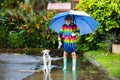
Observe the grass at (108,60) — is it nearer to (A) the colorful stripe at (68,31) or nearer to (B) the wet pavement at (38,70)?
(B) the wet pavement at (38,70)

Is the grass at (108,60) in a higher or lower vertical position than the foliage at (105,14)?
lower

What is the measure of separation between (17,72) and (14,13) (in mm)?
8564

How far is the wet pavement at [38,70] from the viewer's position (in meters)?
11.7

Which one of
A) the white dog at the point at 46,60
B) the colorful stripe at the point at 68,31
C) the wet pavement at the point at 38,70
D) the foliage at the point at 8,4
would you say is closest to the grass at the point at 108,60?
the wet pavement at the point at 38,70

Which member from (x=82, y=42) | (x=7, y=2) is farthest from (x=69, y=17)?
(x=7, y=2)

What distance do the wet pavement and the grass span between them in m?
0.29

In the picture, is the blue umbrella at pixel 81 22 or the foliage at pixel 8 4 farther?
the foliage at pixel 8 4

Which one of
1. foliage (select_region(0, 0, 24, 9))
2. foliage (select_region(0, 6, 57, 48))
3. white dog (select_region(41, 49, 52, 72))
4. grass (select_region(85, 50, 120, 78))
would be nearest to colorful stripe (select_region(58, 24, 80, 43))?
white dog (select_region(41, 49, 52, 72))

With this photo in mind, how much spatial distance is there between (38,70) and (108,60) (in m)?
2.66

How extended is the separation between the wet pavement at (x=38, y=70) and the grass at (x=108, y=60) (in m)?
0.29

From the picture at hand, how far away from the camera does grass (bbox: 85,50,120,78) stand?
12109 millimetres

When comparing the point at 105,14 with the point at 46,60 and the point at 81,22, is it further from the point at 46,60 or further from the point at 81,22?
the point at 46,60

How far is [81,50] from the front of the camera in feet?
59.2

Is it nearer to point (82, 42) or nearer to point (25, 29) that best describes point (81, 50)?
point (82, 42)
